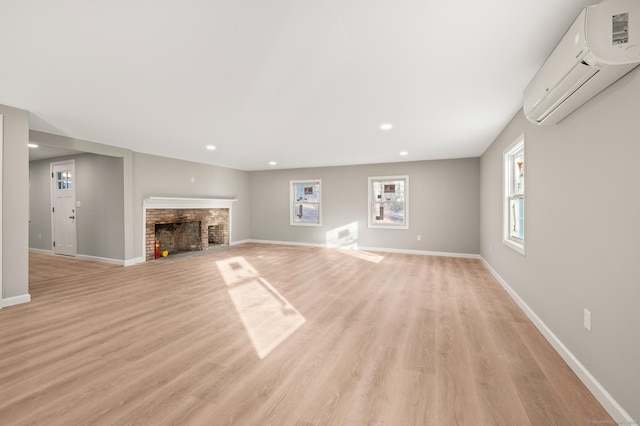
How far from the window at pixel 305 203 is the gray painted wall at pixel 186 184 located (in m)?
1.59

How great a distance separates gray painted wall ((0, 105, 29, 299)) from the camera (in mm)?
3193

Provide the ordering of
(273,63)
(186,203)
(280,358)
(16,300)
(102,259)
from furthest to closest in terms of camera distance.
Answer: (186,203) < (102,259) < (16,300) < (273,63) < (280,358)

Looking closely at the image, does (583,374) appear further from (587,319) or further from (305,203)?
(305,203)

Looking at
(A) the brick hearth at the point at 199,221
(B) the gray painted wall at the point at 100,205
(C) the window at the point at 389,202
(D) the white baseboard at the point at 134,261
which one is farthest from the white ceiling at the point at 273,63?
(C) the window at the point at 389,202

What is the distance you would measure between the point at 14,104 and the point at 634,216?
217 inches

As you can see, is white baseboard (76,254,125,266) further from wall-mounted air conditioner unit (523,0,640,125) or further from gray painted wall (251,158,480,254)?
wall-mounted air conditioner unit (523,0,640,125)

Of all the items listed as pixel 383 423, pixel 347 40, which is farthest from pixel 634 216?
pixel 347 40

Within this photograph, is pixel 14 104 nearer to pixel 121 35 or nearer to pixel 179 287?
pixel 121 35

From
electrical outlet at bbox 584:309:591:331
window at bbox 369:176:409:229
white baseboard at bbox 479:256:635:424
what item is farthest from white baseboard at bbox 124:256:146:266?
electrical outlet at bbox 584:309:591:331

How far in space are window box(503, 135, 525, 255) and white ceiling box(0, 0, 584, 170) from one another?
0.50 m

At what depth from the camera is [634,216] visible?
54.2 inches

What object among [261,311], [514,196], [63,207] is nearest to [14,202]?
[261,311]

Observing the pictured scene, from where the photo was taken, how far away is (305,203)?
805 centimetres

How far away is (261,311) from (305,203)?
5.23m
